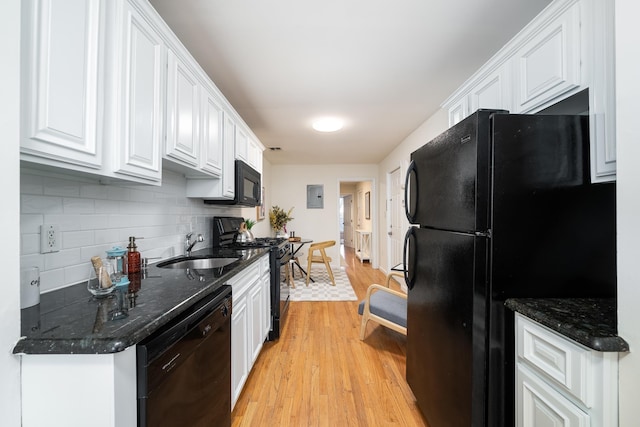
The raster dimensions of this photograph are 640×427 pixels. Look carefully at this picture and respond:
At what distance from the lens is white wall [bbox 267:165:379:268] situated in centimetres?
597

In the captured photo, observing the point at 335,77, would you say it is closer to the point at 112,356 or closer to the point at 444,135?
the point at 444,135

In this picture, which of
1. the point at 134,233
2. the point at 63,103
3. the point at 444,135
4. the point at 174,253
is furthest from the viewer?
the point at 174,253

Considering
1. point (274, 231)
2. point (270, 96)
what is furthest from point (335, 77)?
point (274, 231)

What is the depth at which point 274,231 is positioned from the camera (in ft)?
18.5

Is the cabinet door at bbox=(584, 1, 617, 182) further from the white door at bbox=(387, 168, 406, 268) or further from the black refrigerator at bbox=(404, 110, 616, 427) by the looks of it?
the white door at bbox=(387, 168, 406, 268)

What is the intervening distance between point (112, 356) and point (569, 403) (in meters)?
1.32

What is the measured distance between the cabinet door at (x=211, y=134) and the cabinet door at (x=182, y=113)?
0.10m

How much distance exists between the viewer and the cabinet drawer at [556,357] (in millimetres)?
→ 758

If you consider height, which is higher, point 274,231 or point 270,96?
point 270,96

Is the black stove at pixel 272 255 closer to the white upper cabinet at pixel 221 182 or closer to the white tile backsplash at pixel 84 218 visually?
the white upper cabinet at pixel 221 182

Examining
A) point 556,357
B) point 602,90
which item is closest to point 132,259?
point 556,357

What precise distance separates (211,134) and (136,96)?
0.81m

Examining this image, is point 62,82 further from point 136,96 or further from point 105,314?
point 105,314

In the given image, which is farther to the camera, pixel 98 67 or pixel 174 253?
pixel 174 253
